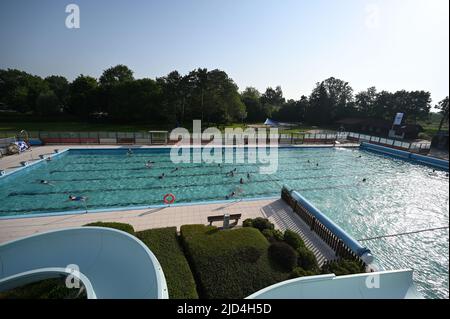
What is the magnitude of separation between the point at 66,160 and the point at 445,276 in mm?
A: 24155

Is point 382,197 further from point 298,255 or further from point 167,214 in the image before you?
point 167,214

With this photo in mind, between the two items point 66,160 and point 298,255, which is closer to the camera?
point 298,255

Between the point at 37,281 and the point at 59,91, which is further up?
the point at 59,91

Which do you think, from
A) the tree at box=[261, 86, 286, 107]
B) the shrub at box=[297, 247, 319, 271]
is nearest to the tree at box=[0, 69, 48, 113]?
the shrub at box=[297, 247, 319, 271]

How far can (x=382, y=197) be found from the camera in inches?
558

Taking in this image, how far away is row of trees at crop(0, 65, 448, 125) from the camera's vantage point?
3712cm

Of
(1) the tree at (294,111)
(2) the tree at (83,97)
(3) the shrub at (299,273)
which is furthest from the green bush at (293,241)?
(1) the tree at (294,111)

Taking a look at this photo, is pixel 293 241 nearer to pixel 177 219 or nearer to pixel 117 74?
pixel 177 219

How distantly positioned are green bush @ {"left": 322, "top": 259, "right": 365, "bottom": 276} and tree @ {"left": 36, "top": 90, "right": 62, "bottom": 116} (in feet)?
Answer: 186

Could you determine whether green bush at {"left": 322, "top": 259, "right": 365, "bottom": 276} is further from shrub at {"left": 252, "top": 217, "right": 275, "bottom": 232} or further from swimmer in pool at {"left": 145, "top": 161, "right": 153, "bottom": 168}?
swimmer in pool at {"left": 145, "top": 161, "right": 153, "bottom": 168}

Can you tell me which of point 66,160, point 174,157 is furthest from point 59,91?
point 174,157

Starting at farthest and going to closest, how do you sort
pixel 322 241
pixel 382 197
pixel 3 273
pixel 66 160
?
pixel 66 160 < pixel 382 197 < pixel 322 241 < pixel 3 273
